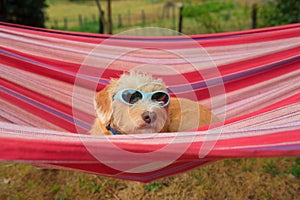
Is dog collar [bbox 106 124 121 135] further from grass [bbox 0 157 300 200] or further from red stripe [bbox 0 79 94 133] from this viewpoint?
grass [bbox 0 157 300 200]

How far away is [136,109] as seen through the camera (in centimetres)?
127

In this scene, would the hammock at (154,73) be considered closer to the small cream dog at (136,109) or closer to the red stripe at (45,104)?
the red stripe at (45,104)

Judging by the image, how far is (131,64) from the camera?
1946mm

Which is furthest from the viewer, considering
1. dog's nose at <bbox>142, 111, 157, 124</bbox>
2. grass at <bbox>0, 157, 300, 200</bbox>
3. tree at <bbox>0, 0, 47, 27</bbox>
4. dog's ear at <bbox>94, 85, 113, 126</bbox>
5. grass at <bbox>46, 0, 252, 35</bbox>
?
grass at <bbox>46, 0, 252, 35</bbox>

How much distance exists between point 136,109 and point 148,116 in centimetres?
5

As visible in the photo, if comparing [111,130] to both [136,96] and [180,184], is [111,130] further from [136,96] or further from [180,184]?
[180,184]

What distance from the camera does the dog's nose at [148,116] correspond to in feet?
4.13

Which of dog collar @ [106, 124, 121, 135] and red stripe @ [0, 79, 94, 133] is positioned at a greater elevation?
dog collar @ [106, 124, 121, 135]

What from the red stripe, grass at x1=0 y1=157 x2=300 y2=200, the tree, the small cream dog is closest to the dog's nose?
the small cream dog

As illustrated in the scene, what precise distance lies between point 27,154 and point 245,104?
113 cm

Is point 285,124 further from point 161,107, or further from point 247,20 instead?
point 247,20

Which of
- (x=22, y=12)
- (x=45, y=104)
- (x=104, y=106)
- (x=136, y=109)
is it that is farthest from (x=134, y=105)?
(x=22, y=12)

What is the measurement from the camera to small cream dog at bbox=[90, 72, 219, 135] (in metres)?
1.27

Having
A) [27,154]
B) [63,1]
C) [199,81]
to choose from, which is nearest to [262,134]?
[27,154]
